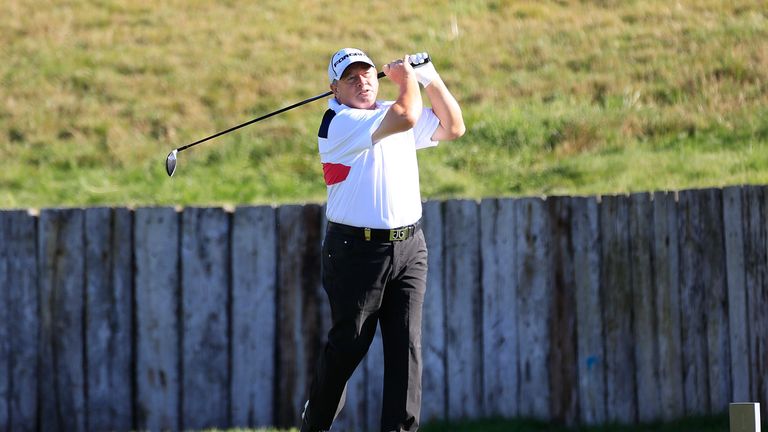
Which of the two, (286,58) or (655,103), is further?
(286,58)

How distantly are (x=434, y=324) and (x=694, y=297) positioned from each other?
1.44 meters

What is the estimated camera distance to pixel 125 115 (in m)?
12.8

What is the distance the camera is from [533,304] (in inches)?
254

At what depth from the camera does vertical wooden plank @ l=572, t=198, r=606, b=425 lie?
638cm

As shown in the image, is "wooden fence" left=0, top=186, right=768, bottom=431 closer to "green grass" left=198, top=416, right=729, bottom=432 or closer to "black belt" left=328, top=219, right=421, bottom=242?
"green grass" left=198, top=416, right=729, bottom=432

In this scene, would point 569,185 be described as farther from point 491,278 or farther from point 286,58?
point 286,58

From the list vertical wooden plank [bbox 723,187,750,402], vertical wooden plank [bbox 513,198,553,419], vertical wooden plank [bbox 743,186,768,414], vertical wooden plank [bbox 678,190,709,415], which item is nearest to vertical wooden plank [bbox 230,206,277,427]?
vertical wooden plank [bbox 513,198,553,419]

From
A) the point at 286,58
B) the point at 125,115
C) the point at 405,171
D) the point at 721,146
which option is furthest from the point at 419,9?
the point at 405,171

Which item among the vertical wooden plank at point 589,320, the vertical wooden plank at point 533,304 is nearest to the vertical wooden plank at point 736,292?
the vertical wooden plank at point 589,320

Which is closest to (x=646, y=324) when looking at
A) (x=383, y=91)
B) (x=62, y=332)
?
(x=62, y=332)

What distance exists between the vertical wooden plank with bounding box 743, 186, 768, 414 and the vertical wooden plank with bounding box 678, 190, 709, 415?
238 mm

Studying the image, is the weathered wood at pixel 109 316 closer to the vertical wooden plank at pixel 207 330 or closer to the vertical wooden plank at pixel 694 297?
the vertical wooden plank at pixel 207 330

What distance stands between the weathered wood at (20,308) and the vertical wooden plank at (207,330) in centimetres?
88

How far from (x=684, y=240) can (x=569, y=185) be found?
304cm
